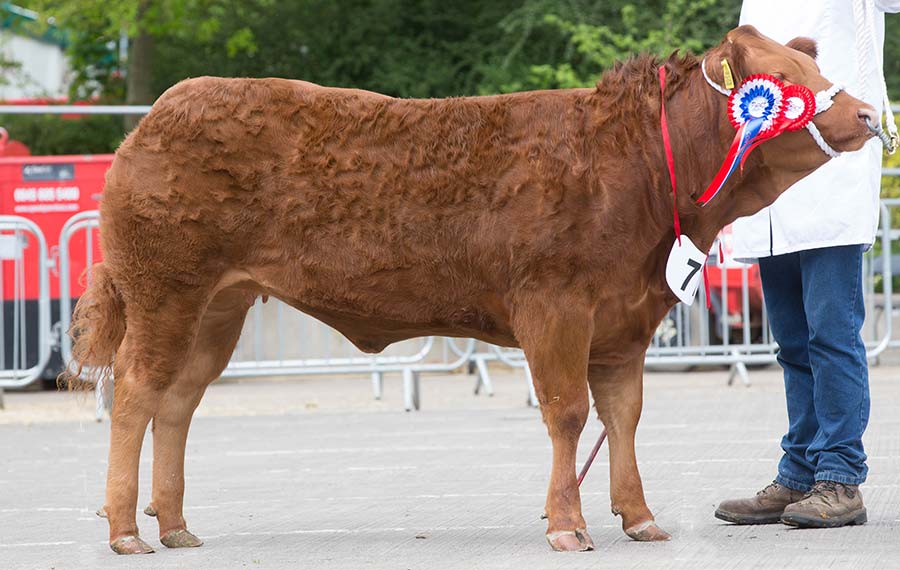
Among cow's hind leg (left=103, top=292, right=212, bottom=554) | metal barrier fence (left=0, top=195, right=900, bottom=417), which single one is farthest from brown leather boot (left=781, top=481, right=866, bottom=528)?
metal barrier fence (left=0, top=195, right=900, bottom=417)

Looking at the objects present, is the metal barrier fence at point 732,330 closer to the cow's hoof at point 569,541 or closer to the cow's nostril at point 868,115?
the cow's hoof at point 569,541

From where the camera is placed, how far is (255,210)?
200 inches

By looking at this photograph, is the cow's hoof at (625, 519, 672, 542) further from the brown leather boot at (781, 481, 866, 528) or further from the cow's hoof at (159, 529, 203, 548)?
the cow's hoof at (159, 529, 203, 548)

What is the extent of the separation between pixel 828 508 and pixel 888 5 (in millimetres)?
1940

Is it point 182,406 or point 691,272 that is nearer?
point 691,272

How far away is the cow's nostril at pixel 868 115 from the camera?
192 inches

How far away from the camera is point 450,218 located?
4.97 metres

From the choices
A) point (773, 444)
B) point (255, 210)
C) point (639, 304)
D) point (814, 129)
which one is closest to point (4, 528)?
point (255, 210)

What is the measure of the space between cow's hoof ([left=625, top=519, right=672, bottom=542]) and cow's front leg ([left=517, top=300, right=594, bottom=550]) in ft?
0.85

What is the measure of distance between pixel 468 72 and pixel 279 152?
17.6 m

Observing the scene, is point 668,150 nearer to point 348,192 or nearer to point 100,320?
point 348,192

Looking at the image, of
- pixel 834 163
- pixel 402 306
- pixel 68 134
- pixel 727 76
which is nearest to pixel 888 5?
pixel 834 163

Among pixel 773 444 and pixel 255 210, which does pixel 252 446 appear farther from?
pixel 255 210

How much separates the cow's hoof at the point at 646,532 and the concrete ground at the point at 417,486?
0.16 ft
